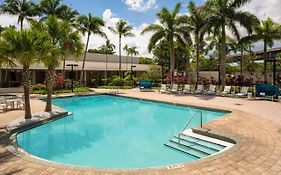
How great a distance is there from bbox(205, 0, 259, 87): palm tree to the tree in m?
14.5

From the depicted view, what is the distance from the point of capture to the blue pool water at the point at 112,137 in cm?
877

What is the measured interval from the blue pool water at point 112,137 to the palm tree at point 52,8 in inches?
553

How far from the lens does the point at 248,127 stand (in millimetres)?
10680

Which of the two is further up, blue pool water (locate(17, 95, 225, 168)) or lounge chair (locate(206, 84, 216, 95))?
lounge chair (locate(206, 84, 216, 95))

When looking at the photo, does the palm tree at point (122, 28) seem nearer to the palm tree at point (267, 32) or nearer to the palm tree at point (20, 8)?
the palm tree at point (20, 8)

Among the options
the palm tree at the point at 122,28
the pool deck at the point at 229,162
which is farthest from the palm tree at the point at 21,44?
the palm tree at the point at 122,28

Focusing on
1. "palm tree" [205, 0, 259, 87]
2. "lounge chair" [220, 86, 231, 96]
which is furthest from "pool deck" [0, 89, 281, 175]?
"palm tree" [205, 0, 259, 87]

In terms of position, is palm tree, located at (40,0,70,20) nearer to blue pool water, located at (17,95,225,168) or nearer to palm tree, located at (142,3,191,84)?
palm tree, located at (142,3,191,84)

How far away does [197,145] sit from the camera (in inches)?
366

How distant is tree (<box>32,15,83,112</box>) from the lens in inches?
516

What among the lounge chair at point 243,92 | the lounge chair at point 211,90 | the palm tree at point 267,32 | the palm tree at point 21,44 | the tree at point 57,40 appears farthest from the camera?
the palm tree at point 267,32

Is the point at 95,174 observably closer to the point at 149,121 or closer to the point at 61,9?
the point at 149,121

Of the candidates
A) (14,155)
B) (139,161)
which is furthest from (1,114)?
(139,161)

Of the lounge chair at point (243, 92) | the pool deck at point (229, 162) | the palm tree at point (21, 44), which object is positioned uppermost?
the palm tree at point (21, 44)
